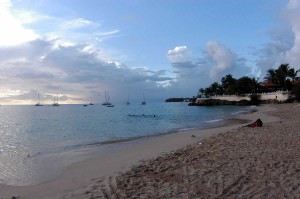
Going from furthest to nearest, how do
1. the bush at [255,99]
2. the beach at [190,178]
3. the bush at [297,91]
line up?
the bush at [255,99], the bush at [297,91], the beach at [190,178]

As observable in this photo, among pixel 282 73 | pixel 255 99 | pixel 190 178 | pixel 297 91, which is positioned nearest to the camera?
pixel 190 178

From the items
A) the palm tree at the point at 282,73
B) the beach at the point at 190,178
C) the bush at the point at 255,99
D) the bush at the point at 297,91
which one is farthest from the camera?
the bush at the point at 255,99

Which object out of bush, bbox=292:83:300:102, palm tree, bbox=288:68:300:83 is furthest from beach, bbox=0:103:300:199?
palm tree, bbox=288:68:300:83

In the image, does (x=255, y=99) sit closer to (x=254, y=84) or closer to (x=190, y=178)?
(x=254, y=84)

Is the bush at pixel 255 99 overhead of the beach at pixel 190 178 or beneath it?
overhead

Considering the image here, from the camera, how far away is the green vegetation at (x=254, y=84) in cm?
9862

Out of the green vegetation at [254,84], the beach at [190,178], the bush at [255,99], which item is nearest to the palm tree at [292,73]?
the green vegetation at [254,84]

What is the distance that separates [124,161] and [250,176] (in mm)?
6167

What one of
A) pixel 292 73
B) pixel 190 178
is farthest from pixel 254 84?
pixel 190 178

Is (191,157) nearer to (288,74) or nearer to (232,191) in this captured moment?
(232,191)

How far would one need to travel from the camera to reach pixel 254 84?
122 meters

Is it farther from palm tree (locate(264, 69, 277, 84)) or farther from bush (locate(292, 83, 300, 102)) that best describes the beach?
palm tree (locate(264, 69, 277, 84))

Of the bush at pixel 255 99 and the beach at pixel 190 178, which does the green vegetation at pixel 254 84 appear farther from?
the beach at pixel 190 178

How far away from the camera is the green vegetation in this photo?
3883 inches
